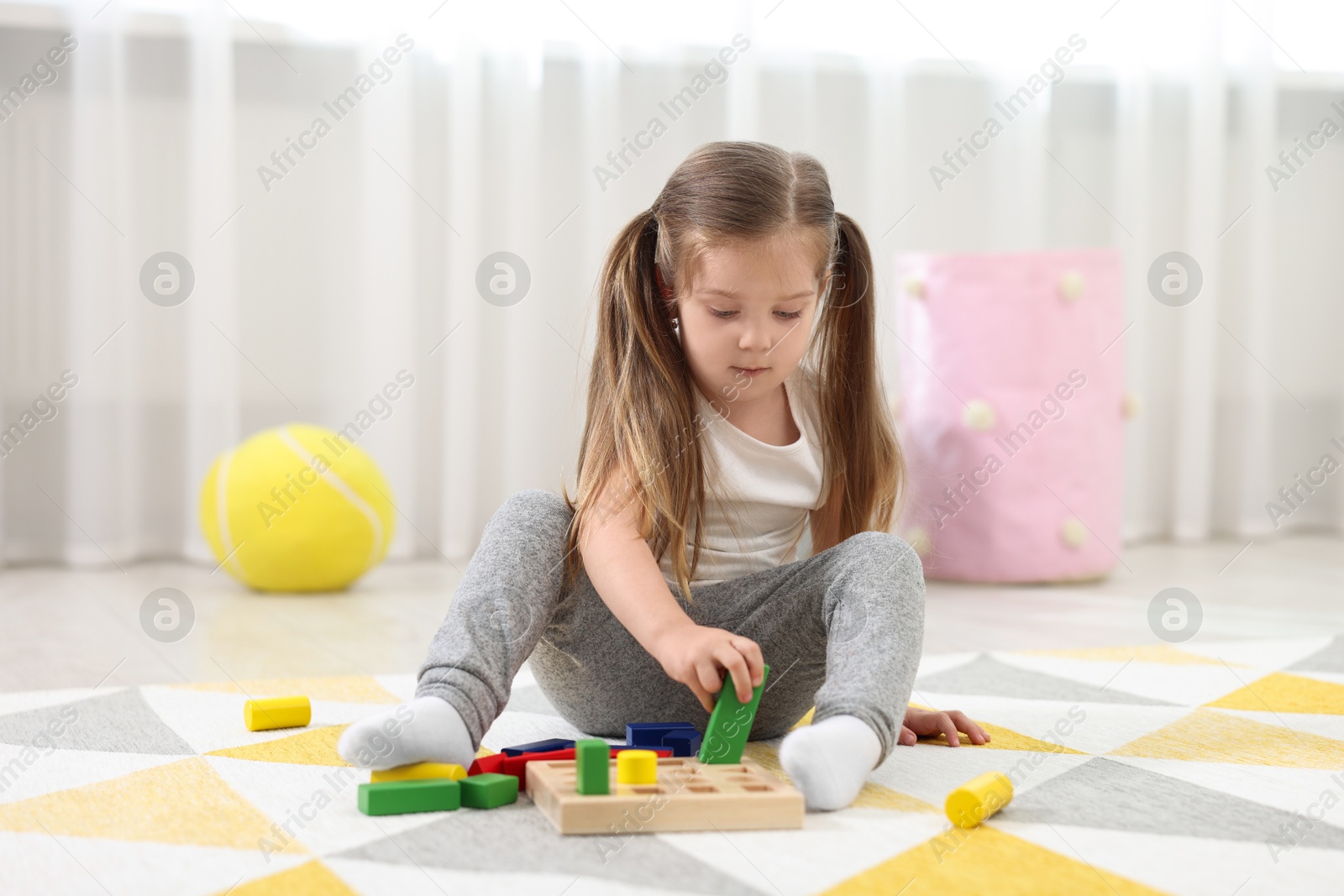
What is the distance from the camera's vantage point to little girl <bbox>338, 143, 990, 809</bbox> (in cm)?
75

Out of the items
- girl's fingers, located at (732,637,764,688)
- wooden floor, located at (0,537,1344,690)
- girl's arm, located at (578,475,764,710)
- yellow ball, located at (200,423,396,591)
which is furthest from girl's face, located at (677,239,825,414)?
yellow ball, located at (200,423,396,591)

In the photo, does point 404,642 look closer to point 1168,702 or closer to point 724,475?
point 724,475

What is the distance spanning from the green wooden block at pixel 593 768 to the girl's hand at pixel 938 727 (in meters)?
0.29

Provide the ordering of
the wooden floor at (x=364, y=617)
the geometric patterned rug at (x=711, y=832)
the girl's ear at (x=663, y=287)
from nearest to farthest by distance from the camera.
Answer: the geometric patterned rug at (x=711, y=832)
the girl's ear at (x=663, y=287)
the wooden floor at (x=364, y=617)

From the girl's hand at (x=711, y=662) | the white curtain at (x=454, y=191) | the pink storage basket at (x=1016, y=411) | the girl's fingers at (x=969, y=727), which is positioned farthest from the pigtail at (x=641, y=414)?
the pink storage basket at (x=1016, y=411)

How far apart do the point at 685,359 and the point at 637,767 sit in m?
0.33

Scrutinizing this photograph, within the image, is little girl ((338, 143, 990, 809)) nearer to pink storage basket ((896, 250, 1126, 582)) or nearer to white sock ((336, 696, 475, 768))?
white sock ((336, 696, 475, 768))

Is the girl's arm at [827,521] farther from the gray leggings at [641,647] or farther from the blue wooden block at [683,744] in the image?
the blue wooden block at [683,744]

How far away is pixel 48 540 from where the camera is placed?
1799mm

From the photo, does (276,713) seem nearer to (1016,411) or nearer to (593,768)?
(593,768)

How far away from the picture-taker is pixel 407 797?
671 mm

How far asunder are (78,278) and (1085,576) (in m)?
1.49

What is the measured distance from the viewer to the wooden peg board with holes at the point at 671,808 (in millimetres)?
636

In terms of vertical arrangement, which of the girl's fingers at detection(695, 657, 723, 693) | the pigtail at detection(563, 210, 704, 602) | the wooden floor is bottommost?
the wooden floor
